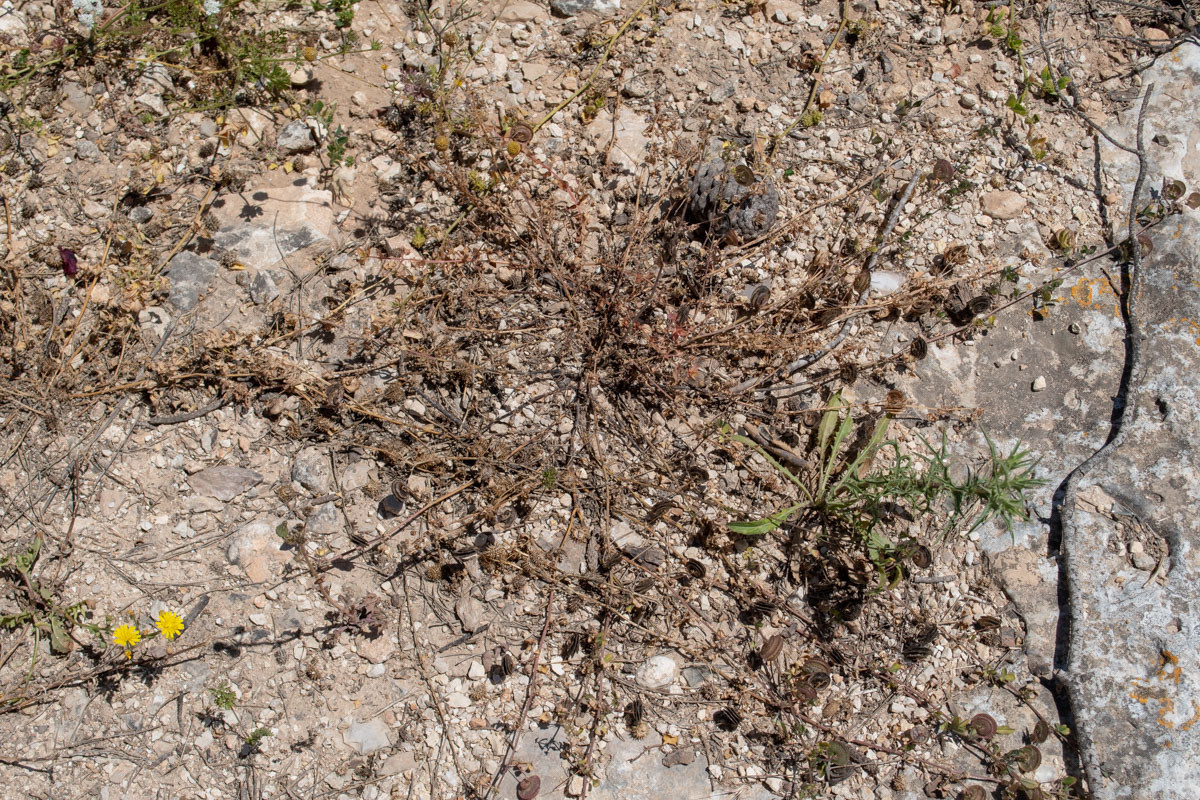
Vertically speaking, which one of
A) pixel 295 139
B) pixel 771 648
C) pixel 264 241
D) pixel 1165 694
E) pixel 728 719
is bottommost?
pixel 728 719

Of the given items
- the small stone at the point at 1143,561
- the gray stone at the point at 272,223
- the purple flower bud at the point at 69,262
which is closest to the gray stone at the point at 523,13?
the gray stone at the point at 272,223

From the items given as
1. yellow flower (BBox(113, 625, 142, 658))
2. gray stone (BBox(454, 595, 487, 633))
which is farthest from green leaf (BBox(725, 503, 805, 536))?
yellow flower (BBox(113, 625, 142, 658))

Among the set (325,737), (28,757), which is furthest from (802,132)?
(28,757)

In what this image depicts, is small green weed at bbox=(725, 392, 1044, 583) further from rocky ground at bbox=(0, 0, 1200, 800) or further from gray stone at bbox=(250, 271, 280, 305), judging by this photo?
gray stone at bbox=(250, 271, 280, 305)

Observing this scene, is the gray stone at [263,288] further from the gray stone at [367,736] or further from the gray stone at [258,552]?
the gray stone at [367,736]

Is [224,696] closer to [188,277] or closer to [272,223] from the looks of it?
[188,277]

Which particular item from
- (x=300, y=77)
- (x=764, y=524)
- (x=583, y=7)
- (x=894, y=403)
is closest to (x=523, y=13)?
(x=583, y=7)
